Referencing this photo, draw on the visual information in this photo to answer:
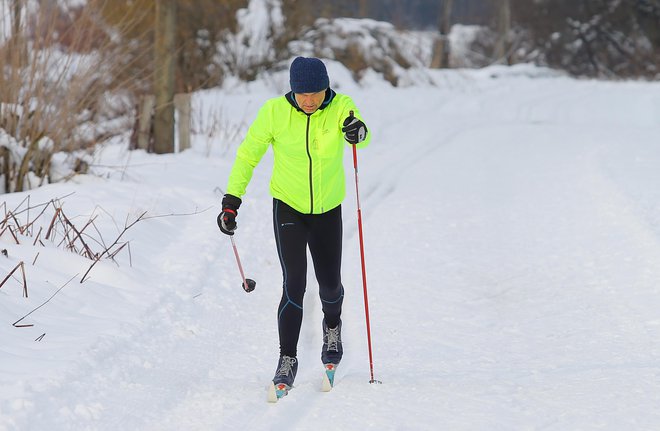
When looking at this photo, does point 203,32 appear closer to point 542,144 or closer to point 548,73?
point 542,144

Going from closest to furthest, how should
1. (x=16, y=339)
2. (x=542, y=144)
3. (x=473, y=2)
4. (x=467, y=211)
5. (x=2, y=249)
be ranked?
(x=16, y=339)
(x=2, y=249)
(x=467, y=211)
(x=542, y=144)
(x=473, y=2)

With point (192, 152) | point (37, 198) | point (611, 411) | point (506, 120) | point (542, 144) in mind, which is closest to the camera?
point (611, 411)

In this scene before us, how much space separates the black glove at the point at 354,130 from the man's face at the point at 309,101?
0.19 m

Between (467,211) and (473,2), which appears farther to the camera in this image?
(473,2)

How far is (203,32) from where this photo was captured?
19.7 m

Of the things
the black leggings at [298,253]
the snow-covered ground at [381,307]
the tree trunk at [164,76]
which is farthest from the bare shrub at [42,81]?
the black leggings at [298,253]

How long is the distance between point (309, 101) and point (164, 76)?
753 centimetres

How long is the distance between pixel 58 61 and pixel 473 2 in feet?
240

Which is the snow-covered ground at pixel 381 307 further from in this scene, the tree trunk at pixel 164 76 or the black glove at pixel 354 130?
the black glove at pixel 354 130

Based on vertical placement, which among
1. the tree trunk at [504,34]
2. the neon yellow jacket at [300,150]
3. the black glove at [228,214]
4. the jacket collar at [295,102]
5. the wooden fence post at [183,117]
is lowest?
the tree trunk at [504,34]

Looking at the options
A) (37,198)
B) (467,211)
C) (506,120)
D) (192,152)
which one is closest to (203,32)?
(506,120)

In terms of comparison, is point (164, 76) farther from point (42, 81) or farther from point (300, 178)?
point (300, 178)

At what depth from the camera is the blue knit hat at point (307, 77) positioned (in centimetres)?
468

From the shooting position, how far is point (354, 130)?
470 centimetres
